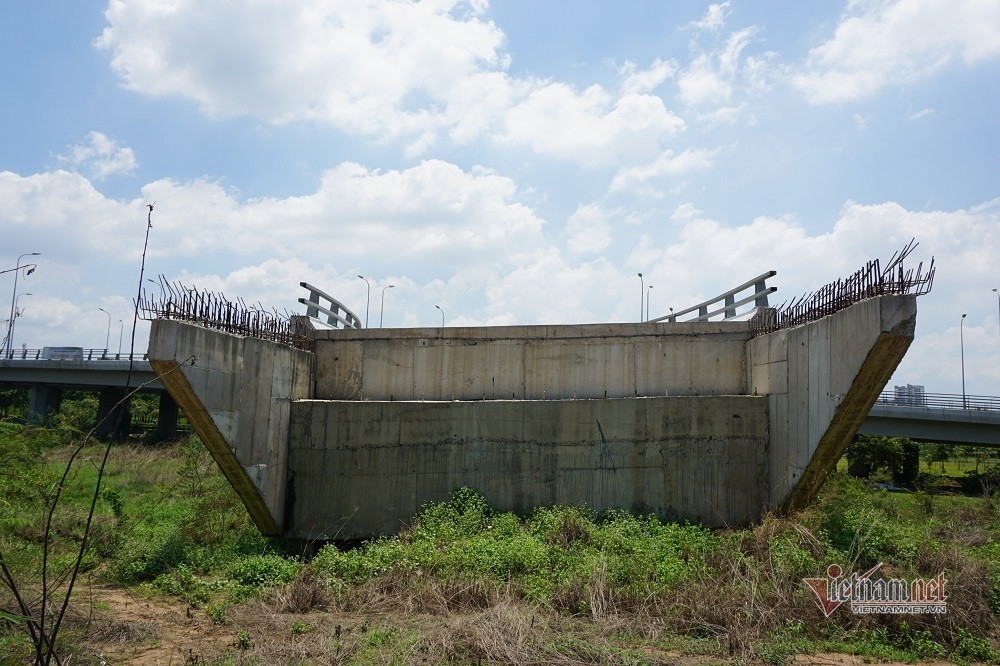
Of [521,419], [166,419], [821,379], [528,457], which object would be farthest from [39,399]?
[821,379]

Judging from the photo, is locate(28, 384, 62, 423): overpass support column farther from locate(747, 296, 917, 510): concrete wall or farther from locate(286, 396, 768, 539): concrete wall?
locate(747, 296, 917, 510): concrete wall

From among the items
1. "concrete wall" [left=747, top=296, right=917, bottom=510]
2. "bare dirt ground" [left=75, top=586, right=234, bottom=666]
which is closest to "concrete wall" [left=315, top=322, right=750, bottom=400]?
"concrete wall" [left=747, top=296, right=917, bottom=510]

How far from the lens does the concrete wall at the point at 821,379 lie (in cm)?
905

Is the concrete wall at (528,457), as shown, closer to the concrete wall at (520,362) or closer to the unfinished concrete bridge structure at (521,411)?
the unfinished concrete bridge structure at (521,411)

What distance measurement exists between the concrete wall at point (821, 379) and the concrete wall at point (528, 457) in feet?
2.32

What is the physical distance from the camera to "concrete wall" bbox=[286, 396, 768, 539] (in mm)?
12773

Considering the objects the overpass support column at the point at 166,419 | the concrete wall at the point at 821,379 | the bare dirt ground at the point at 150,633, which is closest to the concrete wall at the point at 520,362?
the concrete wall at the point at 821,379

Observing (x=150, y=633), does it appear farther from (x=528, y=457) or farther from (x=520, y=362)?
(x=520, y=362)

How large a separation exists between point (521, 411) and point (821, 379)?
17.5 ft

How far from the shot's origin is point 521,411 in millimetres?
13211

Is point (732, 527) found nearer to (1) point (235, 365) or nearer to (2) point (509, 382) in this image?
(2) point (509, 382)

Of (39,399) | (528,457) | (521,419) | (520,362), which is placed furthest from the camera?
(39,399)

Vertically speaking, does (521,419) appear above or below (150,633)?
above

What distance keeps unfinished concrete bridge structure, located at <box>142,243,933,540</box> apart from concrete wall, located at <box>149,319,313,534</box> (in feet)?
0.11
